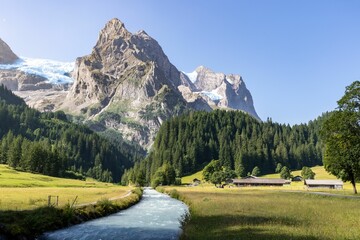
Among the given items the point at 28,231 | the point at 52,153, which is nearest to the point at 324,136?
the point at 28,231

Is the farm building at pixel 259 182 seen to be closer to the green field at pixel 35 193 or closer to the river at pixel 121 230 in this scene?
the green field at pixel 35 193

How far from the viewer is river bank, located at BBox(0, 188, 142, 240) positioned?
1126 inches

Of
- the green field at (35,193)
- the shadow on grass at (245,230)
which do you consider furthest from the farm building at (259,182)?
the shadow on grass at (245,230)

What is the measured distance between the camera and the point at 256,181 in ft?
625

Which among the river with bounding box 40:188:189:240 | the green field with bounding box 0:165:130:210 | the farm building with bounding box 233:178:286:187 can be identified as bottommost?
the river with bounding box 40:188:189:240

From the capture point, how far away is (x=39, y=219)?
3362 cm

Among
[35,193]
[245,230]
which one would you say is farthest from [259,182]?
[245,230]

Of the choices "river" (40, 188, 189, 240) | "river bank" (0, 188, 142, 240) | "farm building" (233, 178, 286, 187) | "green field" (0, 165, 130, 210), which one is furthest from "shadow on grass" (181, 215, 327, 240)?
"farm building" (233, 178, 286, 187)

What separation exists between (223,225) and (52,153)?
6133 inches

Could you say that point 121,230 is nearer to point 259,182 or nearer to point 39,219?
point 39,219

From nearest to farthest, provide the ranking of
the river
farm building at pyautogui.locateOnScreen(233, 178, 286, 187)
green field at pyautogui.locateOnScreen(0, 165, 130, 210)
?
the river < green field at pyautogui.locateOnScreen(0, 165, 130, 210) < farm building at pyautogui.locateOnScreen(233, 178, 286, 187)

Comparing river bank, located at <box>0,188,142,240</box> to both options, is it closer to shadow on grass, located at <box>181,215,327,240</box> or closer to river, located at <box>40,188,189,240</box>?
river, located at <box>40,188,189,240</box>

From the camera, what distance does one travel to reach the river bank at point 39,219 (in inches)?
1126

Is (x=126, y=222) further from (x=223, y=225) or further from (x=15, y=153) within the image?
(x=15, y=153)
